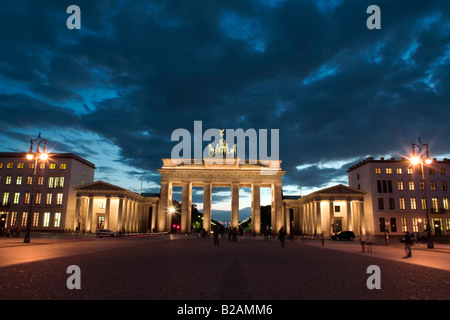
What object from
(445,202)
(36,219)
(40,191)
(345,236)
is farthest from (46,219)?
(445,202)

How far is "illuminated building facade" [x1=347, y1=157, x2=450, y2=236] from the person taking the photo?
63.4 meters

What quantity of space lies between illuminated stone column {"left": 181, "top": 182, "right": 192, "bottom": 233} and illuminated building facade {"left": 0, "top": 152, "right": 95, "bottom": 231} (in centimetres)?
2391

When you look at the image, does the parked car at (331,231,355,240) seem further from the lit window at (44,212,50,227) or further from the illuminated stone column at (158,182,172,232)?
the lit window at (44,212,50,227)

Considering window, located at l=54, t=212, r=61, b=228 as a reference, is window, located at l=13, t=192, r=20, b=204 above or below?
above

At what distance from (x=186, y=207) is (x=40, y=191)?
31.4 metres

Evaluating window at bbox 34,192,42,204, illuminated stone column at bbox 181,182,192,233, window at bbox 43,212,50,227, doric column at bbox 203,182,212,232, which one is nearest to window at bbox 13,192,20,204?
window at bbox 34,192,42,204

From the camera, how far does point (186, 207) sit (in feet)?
243

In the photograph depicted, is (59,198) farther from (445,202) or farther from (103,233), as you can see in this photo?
(445,202)

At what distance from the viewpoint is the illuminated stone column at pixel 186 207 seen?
72625 millimetres

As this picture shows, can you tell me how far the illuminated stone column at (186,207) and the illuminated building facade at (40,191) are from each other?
23.9m

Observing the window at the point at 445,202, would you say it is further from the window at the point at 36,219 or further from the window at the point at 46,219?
the window at the point at 36,219

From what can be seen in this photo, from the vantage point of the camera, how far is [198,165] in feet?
247

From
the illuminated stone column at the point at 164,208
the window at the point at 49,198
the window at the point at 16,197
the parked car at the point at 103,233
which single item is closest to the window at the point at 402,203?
the illuminated stone column at the point at 164,208
